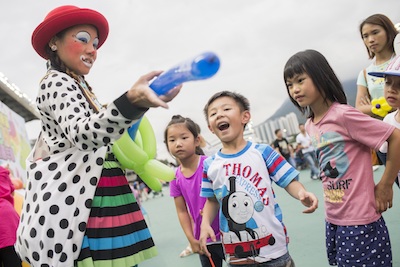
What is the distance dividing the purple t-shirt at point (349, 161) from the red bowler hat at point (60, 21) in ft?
3.66

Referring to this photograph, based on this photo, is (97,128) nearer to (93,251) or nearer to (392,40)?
(93,251)

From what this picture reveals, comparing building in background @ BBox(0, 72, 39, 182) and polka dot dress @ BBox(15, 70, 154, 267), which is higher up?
building in background @ BBox(0, 72, 39, 182)

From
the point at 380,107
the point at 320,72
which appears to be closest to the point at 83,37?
the point at 320,72

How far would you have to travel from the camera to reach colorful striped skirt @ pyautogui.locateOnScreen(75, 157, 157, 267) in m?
1.22

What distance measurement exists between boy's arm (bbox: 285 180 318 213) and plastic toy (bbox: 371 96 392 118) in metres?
0.87

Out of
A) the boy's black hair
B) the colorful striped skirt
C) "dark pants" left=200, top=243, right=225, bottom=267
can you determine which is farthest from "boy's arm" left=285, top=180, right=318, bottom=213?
"dark pants" left=200, top=243, right=225, bottom=267

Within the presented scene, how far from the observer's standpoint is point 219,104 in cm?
179

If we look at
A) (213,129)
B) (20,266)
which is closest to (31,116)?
(20,266)

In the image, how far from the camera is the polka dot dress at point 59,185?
114cm

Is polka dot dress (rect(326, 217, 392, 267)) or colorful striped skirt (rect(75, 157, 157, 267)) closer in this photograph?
colorful striped skirt (rect(75, 157, 157, 267))

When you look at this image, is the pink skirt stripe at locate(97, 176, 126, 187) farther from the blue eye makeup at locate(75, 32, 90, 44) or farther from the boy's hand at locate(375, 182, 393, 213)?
the boy's hand at locate(375, 182, 393, 213)

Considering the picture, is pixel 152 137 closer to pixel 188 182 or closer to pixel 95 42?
pixel 95 42

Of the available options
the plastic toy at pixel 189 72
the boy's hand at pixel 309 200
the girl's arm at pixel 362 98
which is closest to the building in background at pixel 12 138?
the girl's arm at pixel 362 98

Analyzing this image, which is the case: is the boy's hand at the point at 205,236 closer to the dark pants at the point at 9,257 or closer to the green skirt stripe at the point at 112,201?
the green skirt stripe at the point at 112,201
